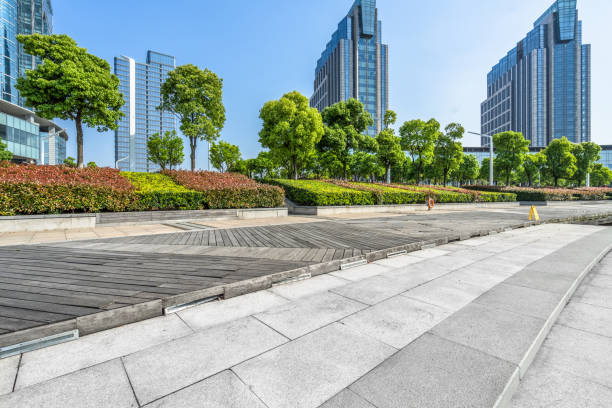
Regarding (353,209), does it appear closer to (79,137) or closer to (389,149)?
(389,149)

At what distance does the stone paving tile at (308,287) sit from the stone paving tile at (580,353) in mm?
2429

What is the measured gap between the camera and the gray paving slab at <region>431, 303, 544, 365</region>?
7.77ft

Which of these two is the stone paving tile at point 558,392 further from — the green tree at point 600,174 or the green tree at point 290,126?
the green tree at point 600,174

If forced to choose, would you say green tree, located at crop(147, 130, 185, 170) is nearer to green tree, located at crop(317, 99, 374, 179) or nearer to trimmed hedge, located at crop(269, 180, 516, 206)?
green tree, located at crop(317, 99, 374, 179)

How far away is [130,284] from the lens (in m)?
3.51

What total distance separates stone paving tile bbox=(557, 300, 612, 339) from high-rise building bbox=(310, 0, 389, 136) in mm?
95866

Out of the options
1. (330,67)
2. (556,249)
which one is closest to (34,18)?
(330,67)

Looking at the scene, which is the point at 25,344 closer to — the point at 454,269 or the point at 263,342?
the point at 263,342

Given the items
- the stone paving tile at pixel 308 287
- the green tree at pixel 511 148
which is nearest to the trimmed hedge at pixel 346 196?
the stone paving tile at pixel 308 287

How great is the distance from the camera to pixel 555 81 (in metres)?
123

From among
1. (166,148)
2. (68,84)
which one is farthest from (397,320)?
(166,148)

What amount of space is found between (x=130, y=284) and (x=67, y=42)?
22.2 metres

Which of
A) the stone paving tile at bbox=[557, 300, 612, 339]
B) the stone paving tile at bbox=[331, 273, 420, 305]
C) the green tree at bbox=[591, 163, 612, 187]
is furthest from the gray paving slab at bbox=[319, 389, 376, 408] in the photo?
the green tree at bbox=[591, 163, 612, 187]

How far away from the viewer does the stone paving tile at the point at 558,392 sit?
190 cm
